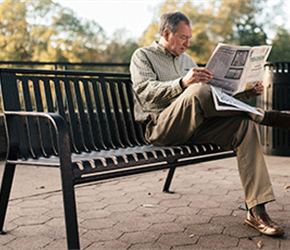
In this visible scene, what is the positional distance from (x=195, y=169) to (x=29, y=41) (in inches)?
1421

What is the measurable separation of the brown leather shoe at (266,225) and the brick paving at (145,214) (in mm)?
37

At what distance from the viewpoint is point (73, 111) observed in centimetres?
252

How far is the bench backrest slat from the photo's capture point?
2256 millimetres

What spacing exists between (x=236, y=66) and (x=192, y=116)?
0.46 metres

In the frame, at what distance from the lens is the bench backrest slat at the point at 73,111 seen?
2.26 m

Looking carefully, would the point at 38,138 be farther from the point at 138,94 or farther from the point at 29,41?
the point at 29,41

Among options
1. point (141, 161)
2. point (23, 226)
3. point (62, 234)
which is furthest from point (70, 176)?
point (23, 226)

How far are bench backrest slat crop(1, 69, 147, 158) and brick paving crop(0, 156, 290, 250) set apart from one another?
1.65 feet

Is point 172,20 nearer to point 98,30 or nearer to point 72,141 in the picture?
point 72,141

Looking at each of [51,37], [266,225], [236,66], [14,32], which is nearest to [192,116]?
[236,66]

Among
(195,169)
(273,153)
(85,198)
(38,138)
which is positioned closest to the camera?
(38,138)

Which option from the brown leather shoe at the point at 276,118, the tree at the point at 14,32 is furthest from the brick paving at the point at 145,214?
the tree at the point at 14,32

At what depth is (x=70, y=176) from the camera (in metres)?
1.67

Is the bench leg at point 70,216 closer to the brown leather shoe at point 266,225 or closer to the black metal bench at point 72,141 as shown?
the black metal bench at point 72,141
